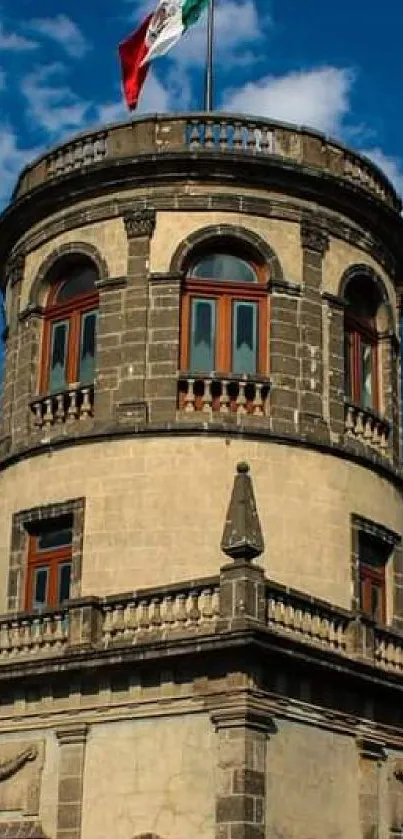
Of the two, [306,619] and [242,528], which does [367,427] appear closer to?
[306,619]

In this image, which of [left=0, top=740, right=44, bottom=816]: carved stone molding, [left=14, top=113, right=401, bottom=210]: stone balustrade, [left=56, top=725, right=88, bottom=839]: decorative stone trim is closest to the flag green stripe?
[left=14, top=113, right=401, bottom=210]: stone balustrade

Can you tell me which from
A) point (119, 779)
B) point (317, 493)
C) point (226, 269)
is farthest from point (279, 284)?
point (119, 779)

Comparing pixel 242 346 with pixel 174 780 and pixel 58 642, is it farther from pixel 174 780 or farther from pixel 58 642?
pixel 174 780

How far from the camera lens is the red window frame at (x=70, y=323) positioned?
24.6 meters

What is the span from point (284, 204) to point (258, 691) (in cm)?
935

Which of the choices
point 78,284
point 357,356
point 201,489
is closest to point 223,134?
point 78,284

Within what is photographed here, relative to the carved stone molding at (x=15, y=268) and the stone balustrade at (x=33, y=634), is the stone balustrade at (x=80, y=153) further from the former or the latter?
the stone balustrade at (x=33, y=634)

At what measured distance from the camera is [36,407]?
2455cm

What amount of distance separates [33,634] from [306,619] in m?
4.11

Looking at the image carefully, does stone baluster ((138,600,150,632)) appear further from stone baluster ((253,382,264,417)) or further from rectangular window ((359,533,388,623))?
rectangular window ((359,533,388,623))

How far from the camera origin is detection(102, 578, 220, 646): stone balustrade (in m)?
19.5

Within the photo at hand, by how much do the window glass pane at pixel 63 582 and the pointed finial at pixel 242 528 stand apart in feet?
14.5

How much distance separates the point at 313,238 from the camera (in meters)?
24.6

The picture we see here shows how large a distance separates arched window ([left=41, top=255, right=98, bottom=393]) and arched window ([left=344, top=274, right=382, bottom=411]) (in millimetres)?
4448
